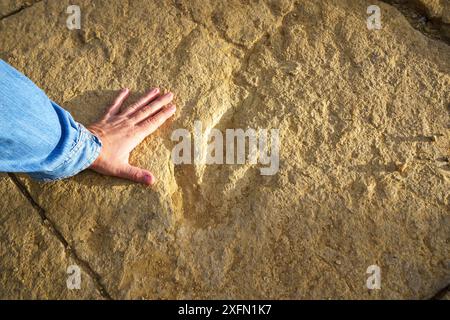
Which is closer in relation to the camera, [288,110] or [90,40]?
[288,110]

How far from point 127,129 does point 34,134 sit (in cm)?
39

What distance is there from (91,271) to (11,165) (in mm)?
408

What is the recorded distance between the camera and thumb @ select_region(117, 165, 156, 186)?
1.44m

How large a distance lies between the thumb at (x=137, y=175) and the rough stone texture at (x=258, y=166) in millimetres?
33

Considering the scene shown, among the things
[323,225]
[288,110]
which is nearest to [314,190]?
[323,225]

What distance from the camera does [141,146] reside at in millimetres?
1521

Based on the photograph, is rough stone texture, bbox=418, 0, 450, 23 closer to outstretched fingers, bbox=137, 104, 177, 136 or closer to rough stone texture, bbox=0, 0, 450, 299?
rough stone texture, bbox=0, 0, 450, 299

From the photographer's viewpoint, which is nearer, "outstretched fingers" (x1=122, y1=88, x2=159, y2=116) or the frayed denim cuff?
the frayed denim cuff

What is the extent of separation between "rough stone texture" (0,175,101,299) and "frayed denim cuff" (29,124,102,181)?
0.45 feet

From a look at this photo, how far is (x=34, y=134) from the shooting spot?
114 centimetres

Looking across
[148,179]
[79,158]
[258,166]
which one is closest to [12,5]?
[79,158]

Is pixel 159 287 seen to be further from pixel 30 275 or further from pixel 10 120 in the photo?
pixel 10 120

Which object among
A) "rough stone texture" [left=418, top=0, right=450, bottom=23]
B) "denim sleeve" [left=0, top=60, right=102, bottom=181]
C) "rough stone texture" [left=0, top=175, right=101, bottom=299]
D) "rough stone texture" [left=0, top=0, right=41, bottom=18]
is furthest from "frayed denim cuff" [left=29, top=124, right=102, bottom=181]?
"rough stone texture" [left=418, top=0, right=450, bottom=23]

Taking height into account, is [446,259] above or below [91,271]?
above
